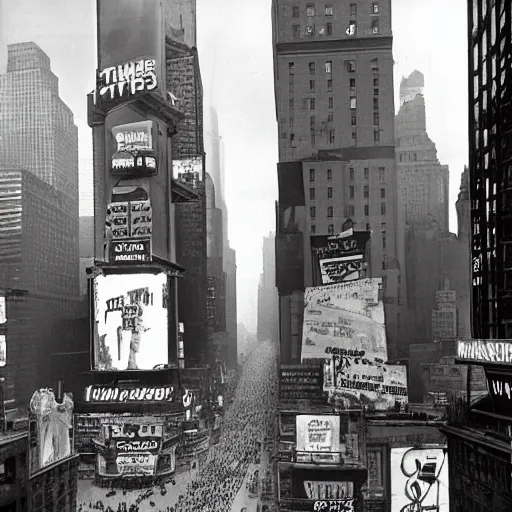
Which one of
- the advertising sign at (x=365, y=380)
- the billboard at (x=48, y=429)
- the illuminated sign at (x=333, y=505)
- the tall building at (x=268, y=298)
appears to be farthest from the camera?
the tall building at (x=268, y=298)

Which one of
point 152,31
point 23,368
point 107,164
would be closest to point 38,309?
point 23,368

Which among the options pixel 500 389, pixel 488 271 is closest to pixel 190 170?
pixel 488 271

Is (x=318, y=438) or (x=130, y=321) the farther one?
(x=318, y=438)

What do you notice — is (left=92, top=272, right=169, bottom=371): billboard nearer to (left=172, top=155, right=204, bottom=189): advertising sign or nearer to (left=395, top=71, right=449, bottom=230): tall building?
(left=172, top=155, right=204, bottom=189): advertising sign

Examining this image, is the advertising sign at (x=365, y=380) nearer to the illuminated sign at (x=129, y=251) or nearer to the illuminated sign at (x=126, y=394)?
the illuminated sign at (x=126, y=394)

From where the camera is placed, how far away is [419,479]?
1711cm

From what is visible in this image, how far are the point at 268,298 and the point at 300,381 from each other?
226 cm

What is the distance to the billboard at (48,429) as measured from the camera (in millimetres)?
14734

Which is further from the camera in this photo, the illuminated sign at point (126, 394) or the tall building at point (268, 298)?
the tall building at point (268, 298)

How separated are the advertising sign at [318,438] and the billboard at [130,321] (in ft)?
12.2

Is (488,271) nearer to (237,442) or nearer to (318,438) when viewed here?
(318,438)

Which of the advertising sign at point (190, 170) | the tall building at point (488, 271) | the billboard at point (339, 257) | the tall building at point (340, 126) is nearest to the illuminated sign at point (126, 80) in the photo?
the advertising sign at point (190, 170)

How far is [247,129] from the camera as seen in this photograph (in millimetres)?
18516

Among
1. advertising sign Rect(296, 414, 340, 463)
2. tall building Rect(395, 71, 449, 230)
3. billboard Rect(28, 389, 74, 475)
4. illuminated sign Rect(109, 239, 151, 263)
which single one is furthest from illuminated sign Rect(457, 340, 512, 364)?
billboard Rect(28, 389, 74, 475)
